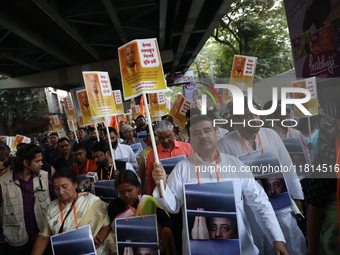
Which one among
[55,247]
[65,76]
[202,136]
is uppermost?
[65,76]

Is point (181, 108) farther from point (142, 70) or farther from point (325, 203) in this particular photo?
point (325, 203)

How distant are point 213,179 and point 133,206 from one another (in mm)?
888

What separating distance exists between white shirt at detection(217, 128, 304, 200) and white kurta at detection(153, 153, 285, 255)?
1.01 ft

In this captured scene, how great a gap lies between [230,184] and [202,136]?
0.44 meters

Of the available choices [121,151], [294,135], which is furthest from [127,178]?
[121,151]

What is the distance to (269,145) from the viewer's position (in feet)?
10.1

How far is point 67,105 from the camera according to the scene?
15.1 metres

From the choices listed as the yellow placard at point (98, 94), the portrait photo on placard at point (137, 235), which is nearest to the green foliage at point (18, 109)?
the yellow placard at point (98, 94)

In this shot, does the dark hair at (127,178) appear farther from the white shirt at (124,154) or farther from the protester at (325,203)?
the white shirt at (124,154)

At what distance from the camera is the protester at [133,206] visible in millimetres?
3182

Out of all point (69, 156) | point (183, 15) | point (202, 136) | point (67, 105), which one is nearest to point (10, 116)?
point (67, 105)

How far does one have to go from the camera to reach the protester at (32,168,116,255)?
3316 millimetres

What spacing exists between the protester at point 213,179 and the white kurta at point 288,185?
0.65ft

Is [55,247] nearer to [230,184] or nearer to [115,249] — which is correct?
[115,249]
